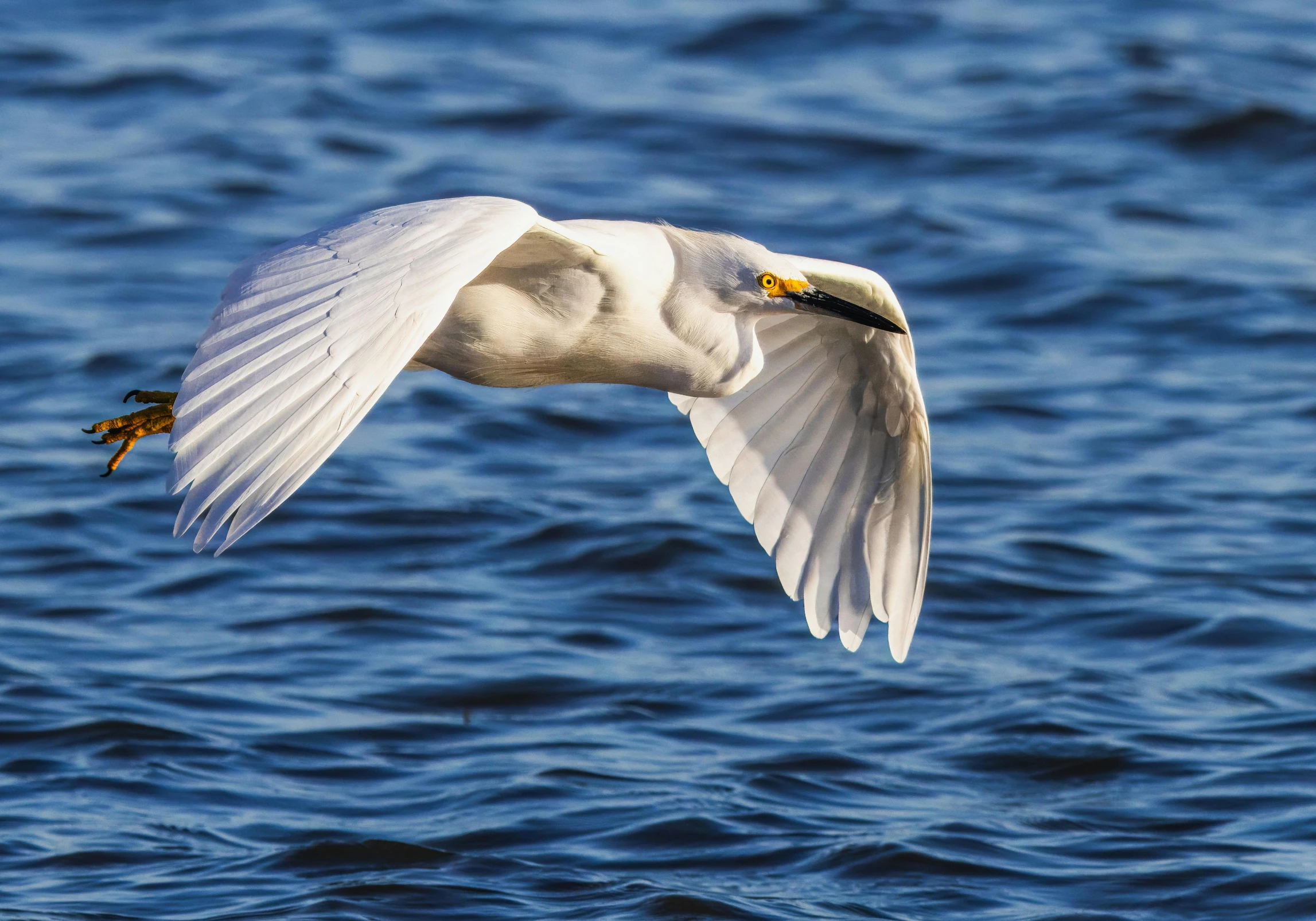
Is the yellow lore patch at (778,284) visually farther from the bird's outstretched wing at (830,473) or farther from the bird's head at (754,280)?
the bird's outstretched wing at (830,473)

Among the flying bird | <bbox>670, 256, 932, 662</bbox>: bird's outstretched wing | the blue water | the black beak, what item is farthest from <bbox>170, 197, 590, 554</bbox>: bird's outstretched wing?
the blue water

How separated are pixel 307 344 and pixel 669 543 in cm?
525

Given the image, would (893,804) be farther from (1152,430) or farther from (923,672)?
(1152,430)

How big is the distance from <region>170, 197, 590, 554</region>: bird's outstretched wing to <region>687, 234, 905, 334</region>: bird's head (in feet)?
2.65

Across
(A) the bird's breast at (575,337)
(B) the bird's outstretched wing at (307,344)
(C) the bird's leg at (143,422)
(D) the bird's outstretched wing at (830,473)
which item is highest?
(B) the bird's outstretched wing at (307,344)

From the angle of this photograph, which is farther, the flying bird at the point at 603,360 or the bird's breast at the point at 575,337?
the bird's breast at the point at 575,337

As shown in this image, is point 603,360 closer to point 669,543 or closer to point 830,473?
point 830,473

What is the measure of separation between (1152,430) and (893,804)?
4108 millimetres

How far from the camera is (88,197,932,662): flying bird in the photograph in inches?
167

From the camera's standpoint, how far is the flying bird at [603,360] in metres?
4.25

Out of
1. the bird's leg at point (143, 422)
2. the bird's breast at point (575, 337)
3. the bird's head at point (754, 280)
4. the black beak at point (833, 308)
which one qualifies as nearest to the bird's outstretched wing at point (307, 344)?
the bird's breast at point (575, 337)

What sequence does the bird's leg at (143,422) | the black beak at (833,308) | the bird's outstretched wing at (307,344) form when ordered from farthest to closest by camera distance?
the bird's leg at (143,422) < the black beak at (833,308) < the bird's outstretched wing at (307,344)

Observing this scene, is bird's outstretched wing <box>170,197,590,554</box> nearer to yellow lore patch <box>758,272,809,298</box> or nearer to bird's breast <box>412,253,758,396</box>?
bird's breast <box>412,253,758,396</box>

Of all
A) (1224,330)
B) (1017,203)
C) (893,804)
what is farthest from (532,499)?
(1017,203)
